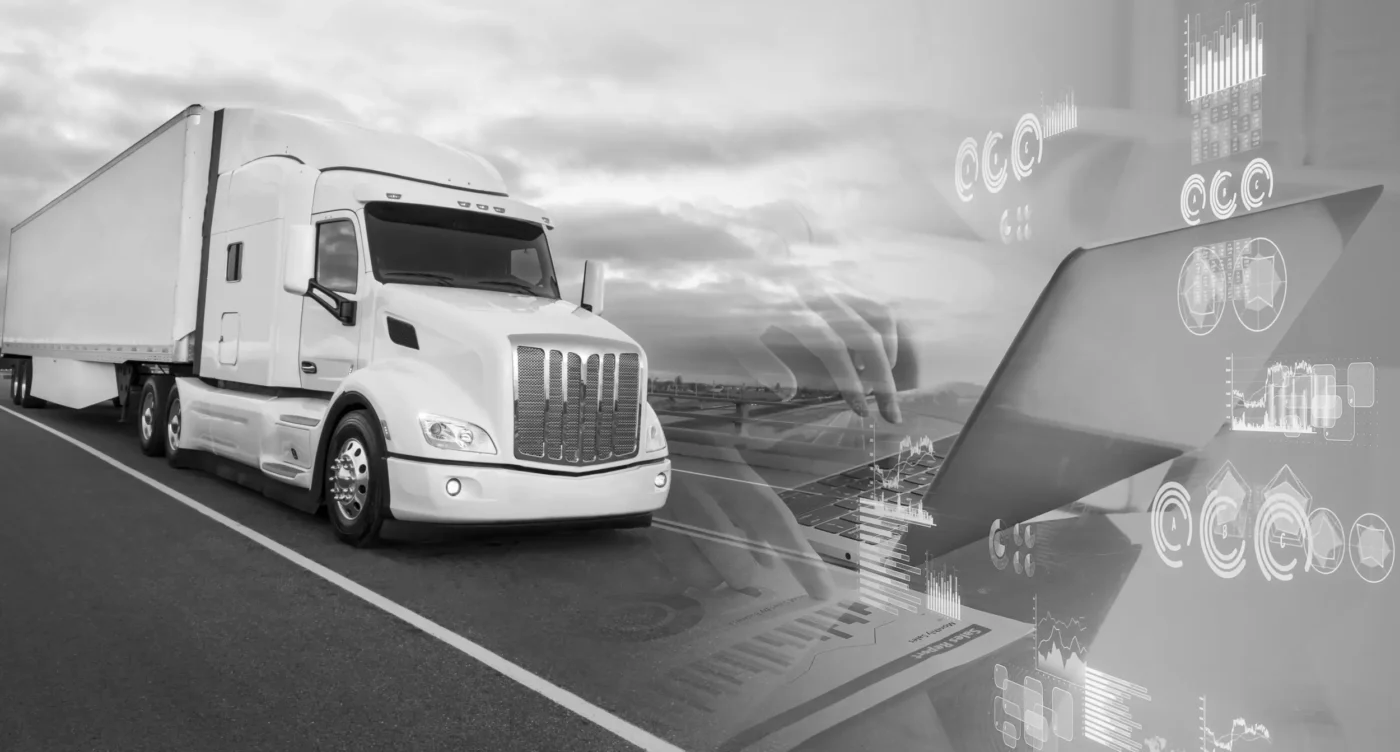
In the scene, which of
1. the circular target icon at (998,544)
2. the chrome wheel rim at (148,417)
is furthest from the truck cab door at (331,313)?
the circular target icon at (998,544)

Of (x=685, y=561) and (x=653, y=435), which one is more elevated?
(x=653, y=435)

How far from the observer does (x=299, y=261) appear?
8.45 metres

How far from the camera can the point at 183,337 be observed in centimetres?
1164

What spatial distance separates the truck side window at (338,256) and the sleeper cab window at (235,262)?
203cm

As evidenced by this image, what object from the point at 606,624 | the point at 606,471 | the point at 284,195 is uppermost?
the point at 284,195

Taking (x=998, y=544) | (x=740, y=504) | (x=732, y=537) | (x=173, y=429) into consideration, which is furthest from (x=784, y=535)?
(x=173, y=429)

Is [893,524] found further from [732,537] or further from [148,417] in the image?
[148,417]

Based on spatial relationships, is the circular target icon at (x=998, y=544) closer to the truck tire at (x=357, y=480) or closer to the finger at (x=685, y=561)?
the finger at (x=685, y=561)

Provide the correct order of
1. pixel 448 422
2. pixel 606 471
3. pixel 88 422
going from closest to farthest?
pixel 448 422 → pixel 606 471 → pixel 88 422

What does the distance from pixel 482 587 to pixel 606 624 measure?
1243 millimetres

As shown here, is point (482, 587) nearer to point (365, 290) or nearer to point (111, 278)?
point (365, 290)

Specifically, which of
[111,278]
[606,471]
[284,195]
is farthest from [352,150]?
[111,278]

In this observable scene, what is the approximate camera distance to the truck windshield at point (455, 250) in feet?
27.4

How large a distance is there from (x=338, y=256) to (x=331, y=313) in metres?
0.53
